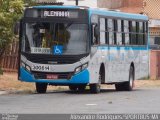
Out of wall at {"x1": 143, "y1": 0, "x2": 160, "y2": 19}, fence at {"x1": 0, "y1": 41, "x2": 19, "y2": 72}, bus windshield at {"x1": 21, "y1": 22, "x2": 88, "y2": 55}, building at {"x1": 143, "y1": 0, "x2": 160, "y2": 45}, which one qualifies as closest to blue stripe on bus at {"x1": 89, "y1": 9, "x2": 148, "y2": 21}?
bus windshield at {"x1": 21, "y1": 22, "x2": 88, "y2": 55}

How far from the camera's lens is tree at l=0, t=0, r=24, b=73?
2877 centimetres

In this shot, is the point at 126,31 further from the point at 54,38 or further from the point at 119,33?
the point at 54,38

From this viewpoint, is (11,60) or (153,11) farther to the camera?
(153,11)

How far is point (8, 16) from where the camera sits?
2897cm

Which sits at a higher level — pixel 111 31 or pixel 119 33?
pixel 111 31

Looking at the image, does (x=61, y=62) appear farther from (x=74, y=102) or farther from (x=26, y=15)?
(x=74, y=102)

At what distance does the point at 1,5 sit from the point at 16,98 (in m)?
5.97

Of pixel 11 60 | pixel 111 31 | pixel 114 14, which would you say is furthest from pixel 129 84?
pixel 11 60

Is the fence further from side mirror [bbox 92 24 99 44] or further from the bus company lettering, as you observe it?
side mirror [bbox 92 24 99 44]

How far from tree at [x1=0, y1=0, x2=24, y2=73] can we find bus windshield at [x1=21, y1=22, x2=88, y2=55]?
171 centimetres

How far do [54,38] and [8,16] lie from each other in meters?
2.84

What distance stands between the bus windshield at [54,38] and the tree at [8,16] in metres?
1.71

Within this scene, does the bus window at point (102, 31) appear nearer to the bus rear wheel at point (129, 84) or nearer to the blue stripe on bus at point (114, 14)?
the blue stripe on bus at point (114, 14)

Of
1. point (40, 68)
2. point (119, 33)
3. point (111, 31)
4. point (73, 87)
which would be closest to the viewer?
point (40, 68)
